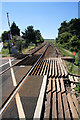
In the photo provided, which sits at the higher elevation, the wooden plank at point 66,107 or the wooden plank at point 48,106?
A: the wooden plank at point 48,106

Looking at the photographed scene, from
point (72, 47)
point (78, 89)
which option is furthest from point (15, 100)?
point (72, 47)

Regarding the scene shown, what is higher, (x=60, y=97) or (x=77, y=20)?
(x=77, y=20)

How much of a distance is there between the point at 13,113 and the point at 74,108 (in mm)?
2703

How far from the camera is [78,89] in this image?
6.83 metres

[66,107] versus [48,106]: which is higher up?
[48,106]

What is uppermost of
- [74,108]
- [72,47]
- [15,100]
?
[72,47]

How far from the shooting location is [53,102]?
5137 mm

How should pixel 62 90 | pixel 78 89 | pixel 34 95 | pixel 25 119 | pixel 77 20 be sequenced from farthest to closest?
1. pixel 77 20
2. pixel 78 89
3. pixel 62 90
4. pixel 34 95
5. pixel 25 119

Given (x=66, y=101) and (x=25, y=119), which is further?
(x=66, y=101)

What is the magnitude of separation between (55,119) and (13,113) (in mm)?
1697

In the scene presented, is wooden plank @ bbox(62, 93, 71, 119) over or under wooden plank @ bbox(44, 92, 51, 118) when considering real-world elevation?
under

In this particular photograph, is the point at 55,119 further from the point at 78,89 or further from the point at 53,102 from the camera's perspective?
the point at 78,89

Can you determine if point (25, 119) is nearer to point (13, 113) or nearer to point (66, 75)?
point (13, 113)

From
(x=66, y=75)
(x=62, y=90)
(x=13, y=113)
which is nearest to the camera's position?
(x=13, y=113)
